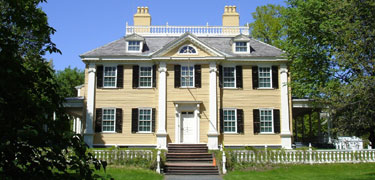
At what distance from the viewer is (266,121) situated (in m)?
22.8

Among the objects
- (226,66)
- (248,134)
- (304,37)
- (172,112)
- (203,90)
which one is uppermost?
(304,37)

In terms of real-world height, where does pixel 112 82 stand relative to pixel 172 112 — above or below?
above

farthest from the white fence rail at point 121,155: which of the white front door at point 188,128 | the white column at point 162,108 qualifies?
the white front door at point 188,128

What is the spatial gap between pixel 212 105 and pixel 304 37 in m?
7.21

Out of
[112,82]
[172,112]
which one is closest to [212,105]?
[172,112]

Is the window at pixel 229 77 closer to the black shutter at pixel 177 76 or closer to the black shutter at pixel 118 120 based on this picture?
the black shutter at pixel 177 76

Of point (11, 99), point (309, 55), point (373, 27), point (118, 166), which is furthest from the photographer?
point (309, 55)

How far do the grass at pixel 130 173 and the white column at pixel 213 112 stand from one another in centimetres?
655

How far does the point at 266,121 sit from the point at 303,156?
4713 millimetres

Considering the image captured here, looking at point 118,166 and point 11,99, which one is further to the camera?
point 118,166

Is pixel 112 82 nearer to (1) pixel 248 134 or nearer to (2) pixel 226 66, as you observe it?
(2) pixel 226 66

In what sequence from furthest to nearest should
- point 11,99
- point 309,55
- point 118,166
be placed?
point 309,55, point 118,166, point 11,99

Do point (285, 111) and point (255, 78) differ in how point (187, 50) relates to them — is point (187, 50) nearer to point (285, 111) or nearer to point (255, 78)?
point (255, 78)

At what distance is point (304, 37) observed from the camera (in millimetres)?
22219
